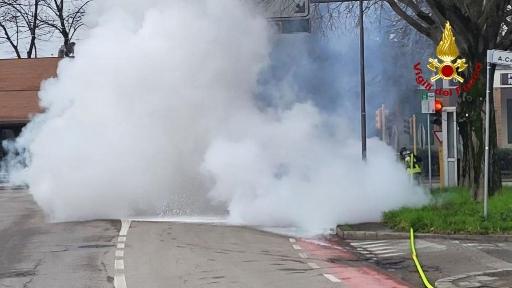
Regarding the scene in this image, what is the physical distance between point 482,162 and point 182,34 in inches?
285

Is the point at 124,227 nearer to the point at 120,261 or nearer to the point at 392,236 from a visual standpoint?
the point at 120,261

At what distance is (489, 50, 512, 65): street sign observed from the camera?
1435cm

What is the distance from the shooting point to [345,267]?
37.4 feet

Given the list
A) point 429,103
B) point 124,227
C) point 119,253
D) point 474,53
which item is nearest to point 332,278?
point 119,253

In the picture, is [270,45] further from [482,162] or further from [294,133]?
[482,162]

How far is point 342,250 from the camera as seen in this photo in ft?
43.7

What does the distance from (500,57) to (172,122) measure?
7.49 metres

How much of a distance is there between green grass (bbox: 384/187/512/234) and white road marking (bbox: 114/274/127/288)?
6527 millimetres

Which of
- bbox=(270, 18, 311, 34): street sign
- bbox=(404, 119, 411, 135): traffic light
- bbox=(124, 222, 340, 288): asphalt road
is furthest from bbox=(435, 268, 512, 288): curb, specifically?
bbox=(404, 119, 411, 135): traffic light

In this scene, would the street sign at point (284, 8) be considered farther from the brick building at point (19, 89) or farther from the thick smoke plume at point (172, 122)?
the brick building at point (19, 89)

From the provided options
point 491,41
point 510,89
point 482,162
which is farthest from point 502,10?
point 510,89

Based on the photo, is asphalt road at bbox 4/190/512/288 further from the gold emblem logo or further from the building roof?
the building roof

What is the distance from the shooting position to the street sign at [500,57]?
14355mm

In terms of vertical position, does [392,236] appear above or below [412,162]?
below
